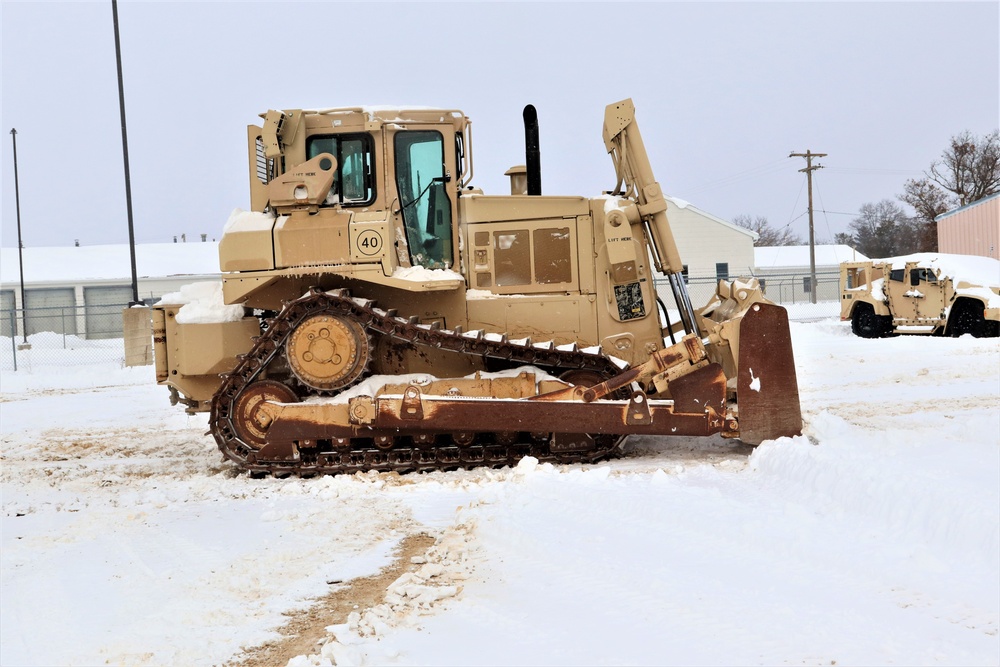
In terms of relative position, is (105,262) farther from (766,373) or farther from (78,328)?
(766,373)

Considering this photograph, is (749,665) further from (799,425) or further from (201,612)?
(799,425)

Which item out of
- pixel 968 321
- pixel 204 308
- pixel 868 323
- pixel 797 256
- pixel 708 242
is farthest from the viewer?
pixel 797 256

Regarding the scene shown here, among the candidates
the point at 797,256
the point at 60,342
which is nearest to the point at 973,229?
the point at 797,256

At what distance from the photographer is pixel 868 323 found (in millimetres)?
23719

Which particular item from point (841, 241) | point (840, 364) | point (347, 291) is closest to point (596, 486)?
point (347, 291)

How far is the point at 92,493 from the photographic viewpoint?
780cm

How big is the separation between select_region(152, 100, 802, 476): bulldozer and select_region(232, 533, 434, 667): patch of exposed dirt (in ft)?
7.83

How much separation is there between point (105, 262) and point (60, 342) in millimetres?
13056

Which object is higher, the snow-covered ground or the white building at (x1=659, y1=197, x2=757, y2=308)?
the white building at (x1=659, y1=197, x2=757, y2=308)

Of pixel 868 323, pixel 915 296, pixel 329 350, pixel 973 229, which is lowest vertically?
pixel 868 323

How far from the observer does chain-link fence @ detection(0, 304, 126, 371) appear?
23.3m

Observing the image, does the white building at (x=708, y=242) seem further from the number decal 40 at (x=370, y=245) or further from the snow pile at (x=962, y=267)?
the number decal 40 at (x=370, y=245)

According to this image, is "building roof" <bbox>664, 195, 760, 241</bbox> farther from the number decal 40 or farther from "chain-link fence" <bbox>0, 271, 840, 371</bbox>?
the number decal 40

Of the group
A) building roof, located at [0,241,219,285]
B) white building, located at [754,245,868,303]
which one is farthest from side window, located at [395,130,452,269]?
white building, located at [754,245,868,303]
